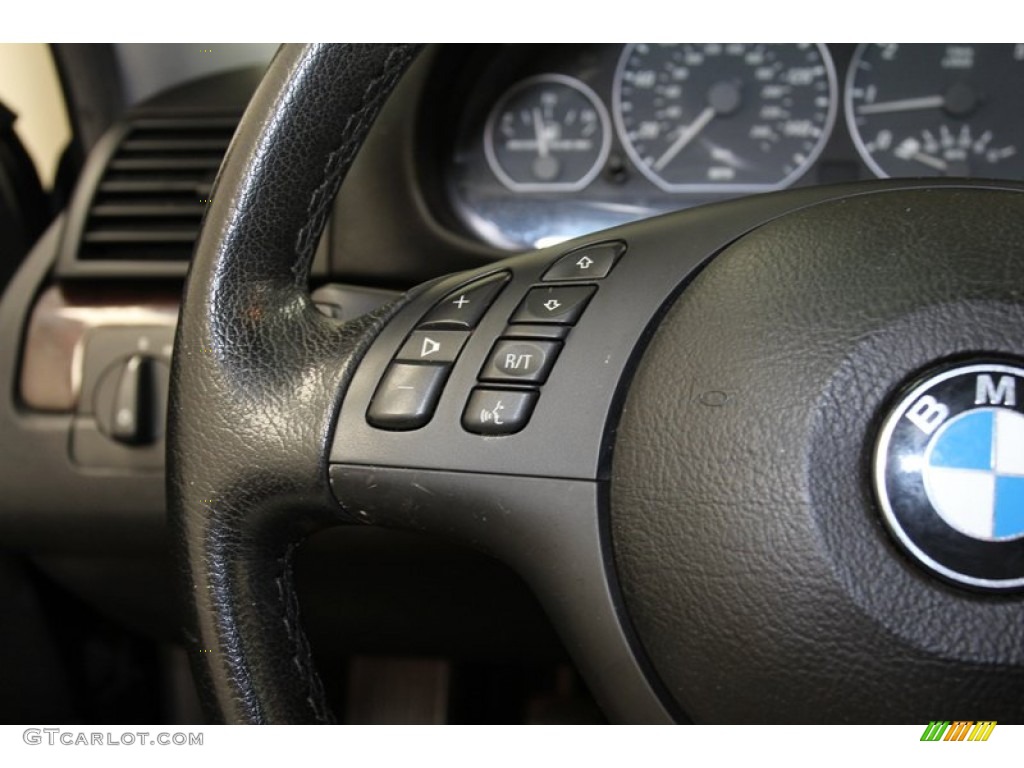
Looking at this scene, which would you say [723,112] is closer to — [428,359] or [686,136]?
[686,136]

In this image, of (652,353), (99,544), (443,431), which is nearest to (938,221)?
(652,353)

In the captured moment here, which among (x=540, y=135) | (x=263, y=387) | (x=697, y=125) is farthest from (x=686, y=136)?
(x=263, y=387)

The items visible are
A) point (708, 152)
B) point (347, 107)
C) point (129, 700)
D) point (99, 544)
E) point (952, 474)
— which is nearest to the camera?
point (952, 474)

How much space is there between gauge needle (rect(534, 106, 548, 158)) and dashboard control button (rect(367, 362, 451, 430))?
0.52m

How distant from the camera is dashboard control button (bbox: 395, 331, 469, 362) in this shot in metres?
0.53

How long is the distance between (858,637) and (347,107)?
1.18 ft

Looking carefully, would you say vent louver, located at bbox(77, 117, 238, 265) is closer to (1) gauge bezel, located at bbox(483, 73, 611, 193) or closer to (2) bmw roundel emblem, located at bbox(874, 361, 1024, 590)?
(1) gauge bezel, located at bbox(483, 73, 611, 193)

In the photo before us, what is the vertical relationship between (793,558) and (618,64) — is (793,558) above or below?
below

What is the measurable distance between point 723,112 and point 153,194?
518mm

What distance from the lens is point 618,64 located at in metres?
0.98

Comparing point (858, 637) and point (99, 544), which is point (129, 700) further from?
point (858, 637)

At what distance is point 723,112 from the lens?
986mm
